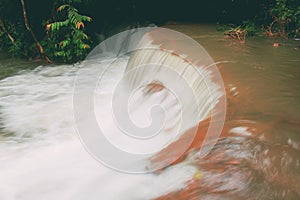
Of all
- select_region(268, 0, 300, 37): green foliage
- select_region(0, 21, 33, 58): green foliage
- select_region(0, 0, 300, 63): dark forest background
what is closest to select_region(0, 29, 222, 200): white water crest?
select_region(0, 0, 300, 63): dark forest background

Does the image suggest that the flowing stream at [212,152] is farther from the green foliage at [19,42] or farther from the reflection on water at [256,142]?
the green foliage at [19,42]

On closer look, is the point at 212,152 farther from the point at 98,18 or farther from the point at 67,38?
the point at 98,18

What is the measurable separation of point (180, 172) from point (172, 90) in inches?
92.6

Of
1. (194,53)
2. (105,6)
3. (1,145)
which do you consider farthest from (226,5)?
(1,145)

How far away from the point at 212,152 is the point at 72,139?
2.74 metres

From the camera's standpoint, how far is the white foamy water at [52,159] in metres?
3.17

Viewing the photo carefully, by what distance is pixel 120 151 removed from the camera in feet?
14.8

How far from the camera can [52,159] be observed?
4406mm

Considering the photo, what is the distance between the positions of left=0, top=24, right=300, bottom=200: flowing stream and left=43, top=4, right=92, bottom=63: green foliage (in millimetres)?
1280

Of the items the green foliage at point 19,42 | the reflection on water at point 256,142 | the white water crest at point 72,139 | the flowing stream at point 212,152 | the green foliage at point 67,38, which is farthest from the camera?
the green foliage at point 19,42

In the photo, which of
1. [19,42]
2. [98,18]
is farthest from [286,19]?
[19,42]

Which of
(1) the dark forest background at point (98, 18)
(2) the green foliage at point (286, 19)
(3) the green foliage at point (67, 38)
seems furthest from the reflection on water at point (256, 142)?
(3) the green foliage at point (67, 38)

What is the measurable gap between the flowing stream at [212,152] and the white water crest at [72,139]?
0.05 ft

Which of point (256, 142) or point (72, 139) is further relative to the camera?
point (72, 139)
